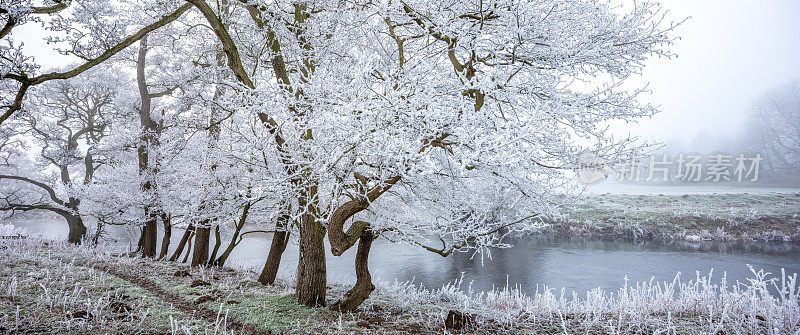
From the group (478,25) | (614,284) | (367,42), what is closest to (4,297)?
(367,42)

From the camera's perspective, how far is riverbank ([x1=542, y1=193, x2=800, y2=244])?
22.6 metres

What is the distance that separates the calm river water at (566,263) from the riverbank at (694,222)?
6.60 feet

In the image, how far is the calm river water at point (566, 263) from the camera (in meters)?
14.4

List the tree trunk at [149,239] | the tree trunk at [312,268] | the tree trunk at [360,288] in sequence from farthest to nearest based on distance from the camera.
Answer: the tree trunk at [149,239]
the tree trunk at [312,268]
the tree trunk at [360,288]

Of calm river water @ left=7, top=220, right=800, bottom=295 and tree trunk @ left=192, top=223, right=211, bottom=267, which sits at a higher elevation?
tree trunk @ left=192, top=223, right=211, bottom=267

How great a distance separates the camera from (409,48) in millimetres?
6059

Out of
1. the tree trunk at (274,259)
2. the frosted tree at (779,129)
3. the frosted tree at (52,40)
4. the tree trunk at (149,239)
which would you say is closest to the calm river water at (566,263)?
the tree trunk at (149,239)

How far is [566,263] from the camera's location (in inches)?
685

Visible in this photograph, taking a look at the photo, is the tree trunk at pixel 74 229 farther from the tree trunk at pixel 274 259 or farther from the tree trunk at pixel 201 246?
the tree trunk at pixel 274 259

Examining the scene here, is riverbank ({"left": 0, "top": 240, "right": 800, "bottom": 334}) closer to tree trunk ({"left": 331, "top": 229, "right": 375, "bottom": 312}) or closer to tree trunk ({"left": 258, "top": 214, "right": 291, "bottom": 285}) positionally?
tree trunk ({"left": 331, "top": 229, "right": 375, "bottom": 312})

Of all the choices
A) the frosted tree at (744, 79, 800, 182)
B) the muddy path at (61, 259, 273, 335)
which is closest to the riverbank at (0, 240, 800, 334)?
the muddy path at (61, 259, 273, 335)

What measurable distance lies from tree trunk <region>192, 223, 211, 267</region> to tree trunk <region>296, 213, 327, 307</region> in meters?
5.05

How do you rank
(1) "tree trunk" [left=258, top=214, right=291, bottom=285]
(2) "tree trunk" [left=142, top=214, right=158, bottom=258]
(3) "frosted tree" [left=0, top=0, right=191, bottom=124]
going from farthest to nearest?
(2) "tree trunk" [left=142, top=214, right=158, bottom=258] < (1) "tree trunk" [left=258, top=214, right=291, bottom=285] < (3) "frosted tree" [left=0, top=0, right=191, bottom=124]

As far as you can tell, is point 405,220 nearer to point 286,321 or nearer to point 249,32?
point 286,321
